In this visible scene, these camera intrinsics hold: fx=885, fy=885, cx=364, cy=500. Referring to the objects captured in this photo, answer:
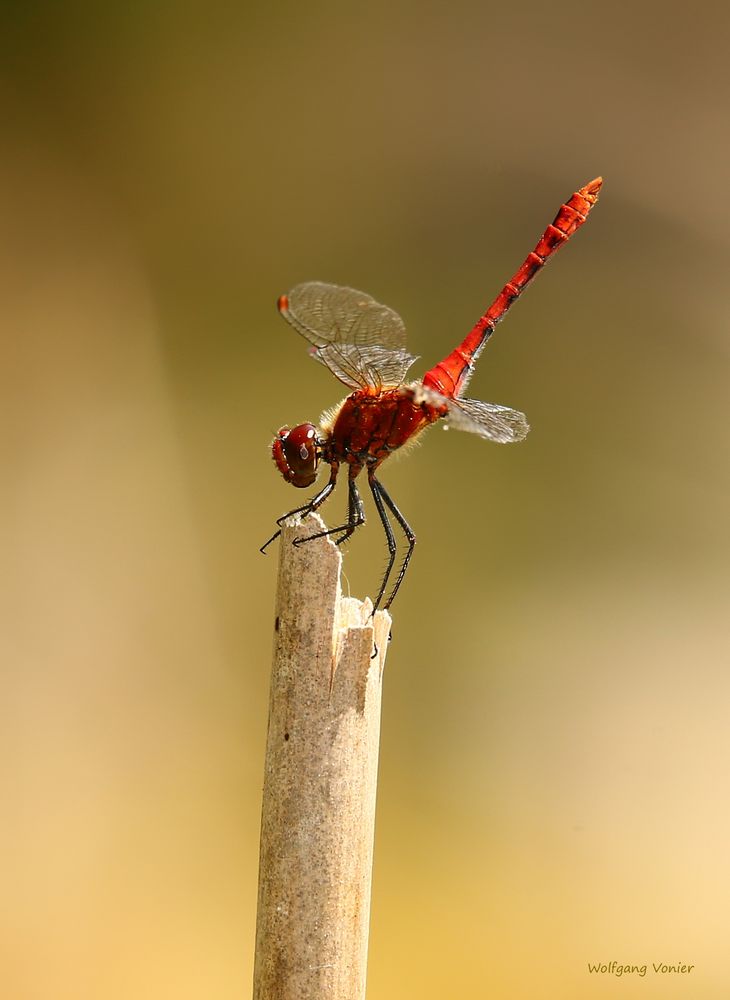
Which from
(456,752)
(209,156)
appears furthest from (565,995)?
(209,156)

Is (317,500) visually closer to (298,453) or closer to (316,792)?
(298,453)

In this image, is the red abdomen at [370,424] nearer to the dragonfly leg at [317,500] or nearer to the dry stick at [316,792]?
the dragonfly leg at [317,500]

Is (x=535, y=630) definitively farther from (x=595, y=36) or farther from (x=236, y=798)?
(x=595, y=36)

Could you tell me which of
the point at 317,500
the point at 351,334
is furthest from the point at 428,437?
the point at 317,500

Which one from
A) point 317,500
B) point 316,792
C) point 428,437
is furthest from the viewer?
point 428,437

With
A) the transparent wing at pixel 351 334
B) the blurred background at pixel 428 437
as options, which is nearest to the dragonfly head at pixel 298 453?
the transparent wing at pixel 351 334

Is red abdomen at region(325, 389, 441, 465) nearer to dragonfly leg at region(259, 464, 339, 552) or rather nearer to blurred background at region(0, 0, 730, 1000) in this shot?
dragonfly leg at region(259, 464, 339, 552)
